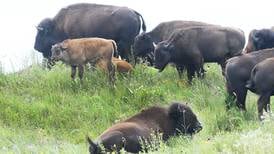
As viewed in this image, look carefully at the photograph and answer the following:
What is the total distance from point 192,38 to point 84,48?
8.70ft

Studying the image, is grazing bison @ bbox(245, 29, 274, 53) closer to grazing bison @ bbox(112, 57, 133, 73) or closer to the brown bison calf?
grazing bison @ bbox(112, 57, 133, 73)

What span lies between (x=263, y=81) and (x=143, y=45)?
6.53 m

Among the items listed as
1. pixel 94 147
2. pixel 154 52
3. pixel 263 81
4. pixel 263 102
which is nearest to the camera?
pixel 94 147

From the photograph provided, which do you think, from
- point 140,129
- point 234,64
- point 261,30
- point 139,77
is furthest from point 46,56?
point 140,129

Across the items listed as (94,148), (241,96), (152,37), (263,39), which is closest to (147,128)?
(94,148)

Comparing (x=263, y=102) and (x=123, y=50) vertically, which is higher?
(x=263, y=102)

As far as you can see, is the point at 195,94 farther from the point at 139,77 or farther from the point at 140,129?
the point at 140,129

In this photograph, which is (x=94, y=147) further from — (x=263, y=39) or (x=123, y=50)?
(x=123, y=50)

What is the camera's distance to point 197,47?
17109 millimetres

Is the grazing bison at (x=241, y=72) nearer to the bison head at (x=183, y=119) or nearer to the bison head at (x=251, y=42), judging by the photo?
the bison head at (x=183, y=119)

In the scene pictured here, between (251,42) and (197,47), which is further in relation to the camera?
(251,42)

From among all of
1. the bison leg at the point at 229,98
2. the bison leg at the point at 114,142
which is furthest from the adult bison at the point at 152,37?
the bison leg at the point at 114,142

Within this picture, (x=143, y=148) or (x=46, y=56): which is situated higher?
(x=143, y=148)

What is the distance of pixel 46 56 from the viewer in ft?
65.8
